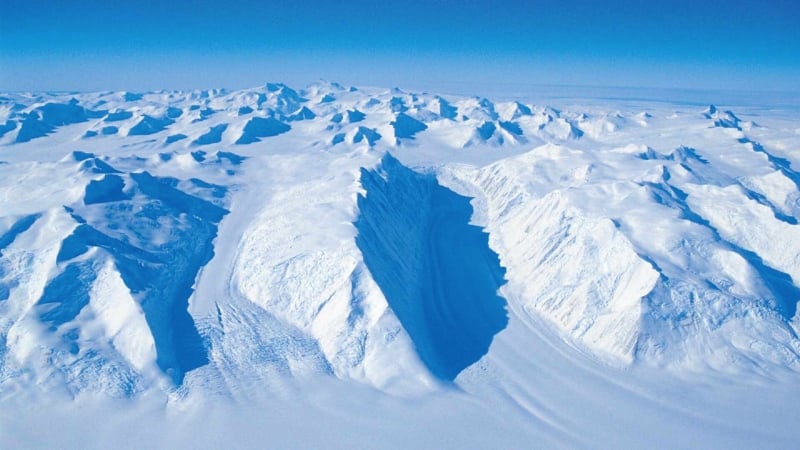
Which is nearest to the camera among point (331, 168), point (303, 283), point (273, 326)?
point (273, 326)

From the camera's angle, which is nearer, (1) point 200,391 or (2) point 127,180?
(1) point 200,391

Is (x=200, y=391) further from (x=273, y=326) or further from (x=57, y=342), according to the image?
(x=57, y=342)

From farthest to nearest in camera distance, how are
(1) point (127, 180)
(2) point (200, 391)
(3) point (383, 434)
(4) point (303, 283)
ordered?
(1) point (127, 180) < (4) point (303, 283) < (2) point (200, 391) < (3) point (383, 434)

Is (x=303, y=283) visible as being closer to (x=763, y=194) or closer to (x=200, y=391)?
(x=200, y=391)

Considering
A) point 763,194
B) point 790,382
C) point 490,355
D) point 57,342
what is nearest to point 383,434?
point 490,355

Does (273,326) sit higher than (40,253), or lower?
lower

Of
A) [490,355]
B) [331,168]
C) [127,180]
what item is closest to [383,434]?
[490,355]
